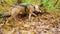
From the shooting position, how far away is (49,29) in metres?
5.67

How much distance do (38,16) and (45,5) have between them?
1.64 metres

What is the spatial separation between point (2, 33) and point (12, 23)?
954 millimetres

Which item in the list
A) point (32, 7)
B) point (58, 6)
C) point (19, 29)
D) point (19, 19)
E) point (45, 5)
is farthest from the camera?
point (58, 6)

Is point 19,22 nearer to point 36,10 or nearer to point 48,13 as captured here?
point 36,10

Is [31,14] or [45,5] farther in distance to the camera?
[45,5]

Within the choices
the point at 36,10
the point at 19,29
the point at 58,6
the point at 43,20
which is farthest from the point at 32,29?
the point at 58,6

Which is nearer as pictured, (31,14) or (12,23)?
(12,23)

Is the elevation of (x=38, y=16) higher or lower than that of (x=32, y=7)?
lower

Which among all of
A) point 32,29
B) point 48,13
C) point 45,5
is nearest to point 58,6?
point 45,5

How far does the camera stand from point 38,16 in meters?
7.27

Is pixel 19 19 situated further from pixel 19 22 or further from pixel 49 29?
pixel 49 29

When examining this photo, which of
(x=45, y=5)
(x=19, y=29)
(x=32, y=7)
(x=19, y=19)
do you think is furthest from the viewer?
(x=45, y=5)

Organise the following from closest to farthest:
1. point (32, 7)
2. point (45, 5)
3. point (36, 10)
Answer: point (32, 7) → point (36, 10) → point (45, 5)

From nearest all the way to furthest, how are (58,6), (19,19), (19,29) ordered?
1. (19,29)
2. (19,19)
3. (58,6)
